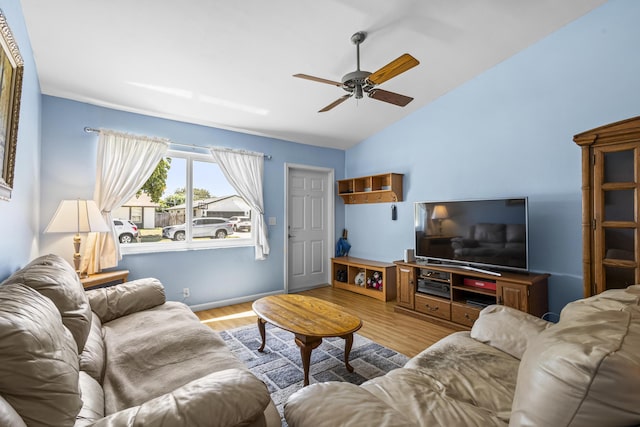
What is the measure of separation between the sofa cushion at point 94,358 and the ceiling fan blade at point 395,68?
2.44 meters

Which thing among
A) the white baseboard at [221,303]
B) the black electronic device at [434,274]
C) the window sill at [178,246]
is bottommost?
the white baseboard at [221,303]

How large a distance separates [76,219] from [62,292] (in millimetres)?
1554

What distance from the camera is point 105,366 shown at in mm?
1574

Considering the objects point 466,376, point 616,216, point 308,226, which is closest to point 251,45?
point 466,376

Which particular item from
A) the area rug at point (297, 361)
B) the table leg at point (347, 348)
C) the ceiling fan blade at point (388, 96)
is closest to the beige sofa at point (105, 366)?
the area rug at point (297, 361)

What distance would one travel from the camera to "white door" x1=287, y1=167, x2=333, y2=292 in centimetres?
479

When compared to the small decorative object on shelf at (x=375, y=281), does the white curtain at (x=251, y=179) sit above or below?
above

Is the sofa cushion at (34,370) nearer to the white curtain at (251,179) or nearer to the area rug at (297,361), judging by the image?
the area rug at (297,361)

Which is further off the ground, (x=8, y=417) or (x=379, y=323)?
(x=8, y=417)

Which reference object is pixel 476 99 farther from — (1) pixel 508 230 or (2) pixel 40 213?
(2) pixel 40 213

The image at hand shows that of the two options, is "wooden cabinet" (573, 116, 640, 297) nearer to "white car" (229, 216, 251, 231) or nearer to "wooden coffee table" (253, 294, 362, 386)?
"wooden coffee table" (253, 294, 362, 386)

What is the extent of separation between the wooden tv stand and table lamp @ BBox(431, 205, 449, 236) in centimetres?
49

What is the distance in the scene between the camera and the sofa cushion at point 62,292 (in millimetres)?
1363

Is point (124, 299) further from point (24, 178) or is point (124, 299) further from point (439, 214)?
point (439, 214)
